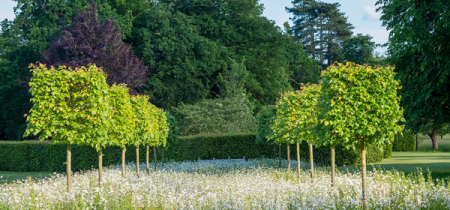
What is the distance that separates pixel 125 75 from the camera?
2623cm

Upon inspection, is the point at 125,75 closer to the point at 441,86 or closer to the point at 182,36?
the point at 182,36

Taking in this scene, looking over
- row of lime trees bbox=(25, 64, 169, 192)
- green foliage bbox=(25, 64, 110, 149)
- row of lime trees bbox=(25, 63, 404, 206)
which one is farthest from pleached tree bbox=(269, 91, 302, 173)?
green foliage bbox=(25, 64, 110, 149)

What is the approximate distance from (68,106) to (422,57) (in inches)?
480

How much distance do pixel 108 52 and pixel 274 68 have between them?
15130 millimetres

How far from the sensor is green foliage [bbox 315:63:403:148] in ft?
25.7

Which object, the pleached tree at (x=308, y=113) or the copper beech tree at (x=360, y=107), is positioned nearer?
the copper beech tree at (x=360, y=107)

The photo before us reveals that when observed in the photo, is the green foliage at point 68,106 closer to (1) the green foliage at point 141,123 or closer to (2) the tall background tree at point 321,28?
(1) the green foliage at point 141,123

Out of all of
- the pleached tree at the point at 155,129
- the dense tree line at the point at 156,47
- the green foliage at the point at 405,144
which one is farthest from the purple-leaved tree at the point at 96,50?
the green foliage at the point at 405,144

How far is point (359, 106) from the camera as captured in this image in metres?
8.05

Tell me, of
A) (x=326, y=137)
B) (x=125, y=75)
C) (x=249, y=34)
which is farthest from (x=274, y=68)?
(x=326, y=137)

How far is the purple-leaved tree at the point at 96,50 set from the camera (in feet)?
85.2

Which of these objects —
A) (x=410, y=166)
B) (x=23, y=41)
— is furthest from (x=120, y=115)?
(x=23, y=41)

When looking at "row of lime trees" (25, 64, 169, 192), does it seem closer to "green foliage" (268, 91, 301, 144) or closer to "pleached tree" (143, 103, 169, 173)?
"pleached tree" (143, 103, 169, 173)

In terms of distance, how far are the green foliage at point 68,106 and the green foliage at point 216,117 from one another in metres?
17.9
